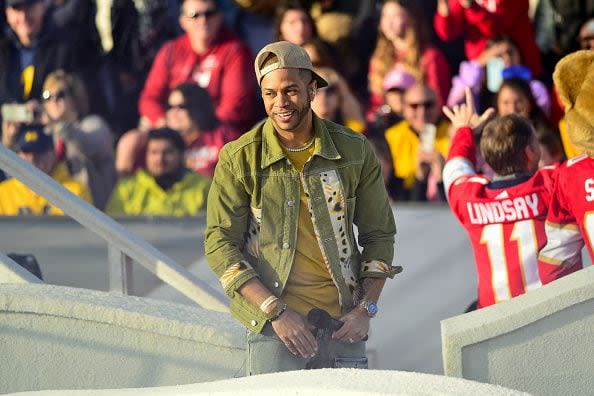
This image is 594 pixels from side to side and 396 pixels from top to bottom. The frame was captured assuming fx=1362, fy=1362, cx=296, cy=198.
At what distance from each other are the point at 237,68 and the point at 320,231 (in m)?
4.53

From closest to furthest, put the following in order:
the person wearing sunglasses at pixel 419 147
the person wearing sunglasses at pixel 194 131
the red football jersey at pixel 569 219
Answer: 1. the red football jersey at pixel 569 219
2. the person wearing sunglasses at pixel 419 147
3. the person wearing sunglasses at pixel 194 131

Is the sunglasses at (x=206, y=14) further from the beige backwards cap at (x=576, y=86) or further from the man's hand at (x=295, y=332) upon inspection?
the man's hand at (x=295, y=332)

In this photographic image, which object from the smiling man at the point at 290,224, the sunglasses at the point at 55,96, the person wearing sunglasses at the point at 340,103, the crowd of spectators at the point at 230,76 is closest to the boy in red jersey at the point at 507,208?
the smiling man at the point at 290,224

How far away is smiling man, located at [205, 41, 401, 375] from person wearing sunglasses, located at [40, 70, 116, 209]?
14.8 ft

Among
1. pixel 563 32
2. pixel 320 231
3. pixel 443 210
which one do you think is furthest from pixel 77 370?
pixel 563 32

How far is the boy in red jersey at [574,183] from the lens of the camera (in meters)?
5.23

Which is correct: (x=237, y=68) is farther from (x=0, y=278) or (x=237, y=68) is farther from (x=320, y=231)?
(x=320, y=231)

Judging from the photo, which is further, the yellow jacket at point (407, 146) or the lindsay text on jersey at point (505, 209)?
the yellow jacket at point (407, 146)

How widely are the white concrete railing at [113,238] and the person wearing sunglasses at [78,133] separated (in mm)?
3051

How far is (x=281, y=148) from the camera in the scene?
4.36m

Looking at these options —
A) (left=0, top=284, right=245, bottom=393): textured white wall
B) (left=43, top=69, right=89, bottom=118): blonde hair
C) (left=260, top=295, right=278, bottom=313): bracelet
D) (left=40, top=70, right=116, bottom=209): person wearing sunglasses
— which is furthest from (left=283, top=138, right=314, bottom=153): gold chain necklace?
(left=43, top=69, right=89, bottom=118): blonde hair

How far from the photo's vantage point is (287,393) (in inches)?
160

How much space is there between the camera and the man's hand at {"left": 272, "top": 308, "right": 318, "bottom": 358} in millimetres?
4262

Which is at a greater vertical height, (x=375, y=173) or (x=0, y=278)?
(x=375, y=173)
